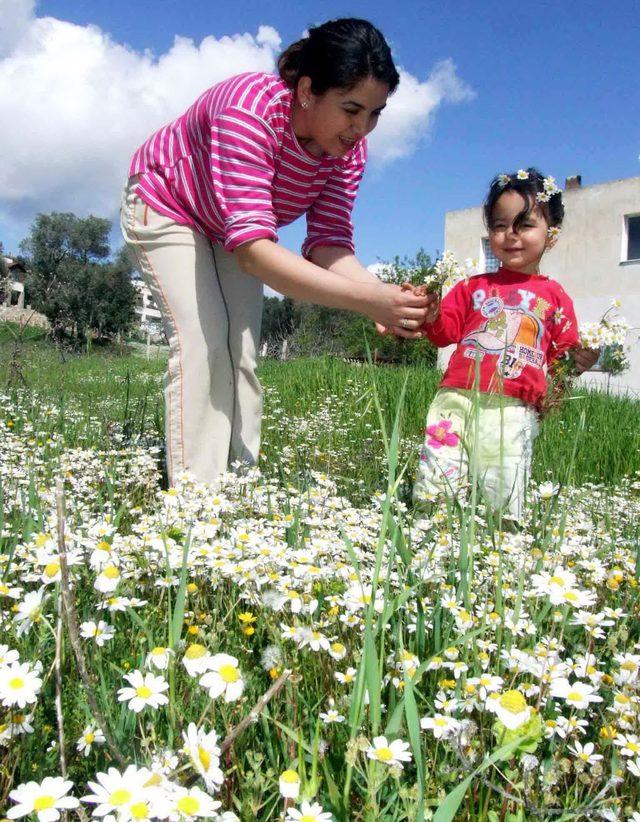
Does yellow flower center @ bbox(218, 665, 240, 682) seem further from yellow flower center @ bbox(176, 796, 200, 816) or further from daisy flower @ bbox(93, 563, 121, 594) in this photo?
daisy flower @ bbox(93, 563, 121, 594)

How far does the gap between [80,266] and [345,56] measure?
5105 centimetres

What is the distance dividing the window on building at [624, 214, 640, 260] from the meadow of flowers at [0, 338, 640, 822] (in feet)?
74.0

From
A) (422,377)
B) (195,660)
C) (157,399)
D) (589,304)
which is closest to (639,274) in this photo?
(589,304)

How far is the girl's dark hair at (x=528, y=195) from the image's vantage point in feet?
11.0

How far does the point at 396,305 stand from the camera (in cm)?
250

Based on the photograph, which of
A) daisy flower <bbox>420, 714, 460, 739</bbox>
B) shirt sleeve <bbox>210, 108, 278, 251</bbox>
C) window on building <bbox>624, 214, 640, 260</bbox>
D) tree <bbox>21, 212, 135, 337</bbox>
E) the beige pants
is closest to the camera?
daisy flower <bbox>420, 714, 460, 739</bbox>

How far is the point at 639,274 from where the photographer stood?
21.9 meters

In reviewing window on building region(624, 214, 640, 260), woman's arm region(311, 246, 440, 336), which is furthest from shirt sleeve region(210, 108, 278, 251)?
window on building region(624, 214, 640, 260)

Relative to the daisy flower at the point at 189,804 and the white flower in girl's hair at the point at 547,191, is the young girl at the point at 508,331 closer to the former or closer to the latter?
the white flower in girl's hair at the point at 547,191

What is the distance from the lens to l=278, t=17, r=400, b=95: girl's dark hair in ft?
8.27

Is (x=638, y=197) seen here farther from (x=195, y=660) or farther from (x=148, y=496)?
(x=195, y=660)

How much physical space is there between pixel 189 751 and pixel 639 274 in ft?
77.9

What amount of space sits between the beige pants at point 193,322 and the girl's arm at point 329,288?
508mm

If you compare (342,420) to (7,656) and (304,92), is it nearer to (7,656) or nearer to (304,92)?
(304,92)
